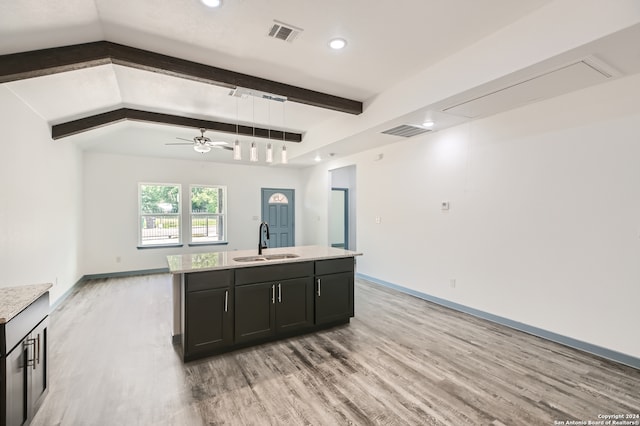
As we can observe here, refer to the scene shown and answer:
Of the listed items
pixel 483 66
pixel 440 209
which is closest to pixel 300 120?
pixel 440 209

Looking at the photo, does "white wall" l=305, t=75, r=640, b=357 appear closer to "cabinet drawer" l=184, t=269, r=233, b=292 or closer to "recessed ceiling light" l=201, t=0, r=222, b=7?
"cabinet drawer" l=184, t=269, r=233, b=292

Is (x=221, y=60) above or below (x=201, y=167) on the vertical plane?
above

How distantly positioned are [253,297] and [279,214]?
17.6 feet

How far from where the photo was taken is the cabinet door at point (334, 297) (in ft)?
11.7

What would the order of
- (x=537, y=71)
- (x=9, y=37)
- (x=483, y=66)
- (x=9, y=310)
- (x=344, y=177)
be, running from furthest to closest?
(x=344, y=177) → (x=483, y=66) → (x=537, y=71) → (x=9, y=37) → (x=9, y=310)

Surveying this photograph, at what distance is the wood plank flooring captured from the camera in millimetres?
2125

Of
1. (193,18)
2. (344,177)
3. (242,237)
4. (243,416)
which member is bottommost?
(243,416)

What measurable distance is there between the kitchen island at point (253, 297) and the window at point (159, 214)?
163 inches

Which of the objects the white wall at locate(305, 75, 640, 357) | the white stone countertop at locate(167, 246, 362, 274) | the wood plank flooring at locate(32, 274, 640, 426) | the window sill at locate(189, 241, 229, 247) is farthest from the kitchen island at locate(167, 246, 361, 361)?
the window sill at locate(189, 241, 229, 247)

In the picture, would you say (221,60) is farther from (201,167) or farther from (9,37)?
(201,167)

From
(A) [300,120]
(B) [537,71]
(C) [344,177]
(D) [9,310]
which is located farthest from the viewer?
(C) [344,177]

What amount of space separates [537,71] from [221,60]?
2.89 meters

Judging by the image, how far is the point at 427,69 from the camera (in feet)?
10.8

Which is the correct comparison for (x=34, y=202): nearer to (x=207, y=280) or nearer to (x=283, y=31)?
(x=207, y=280)
